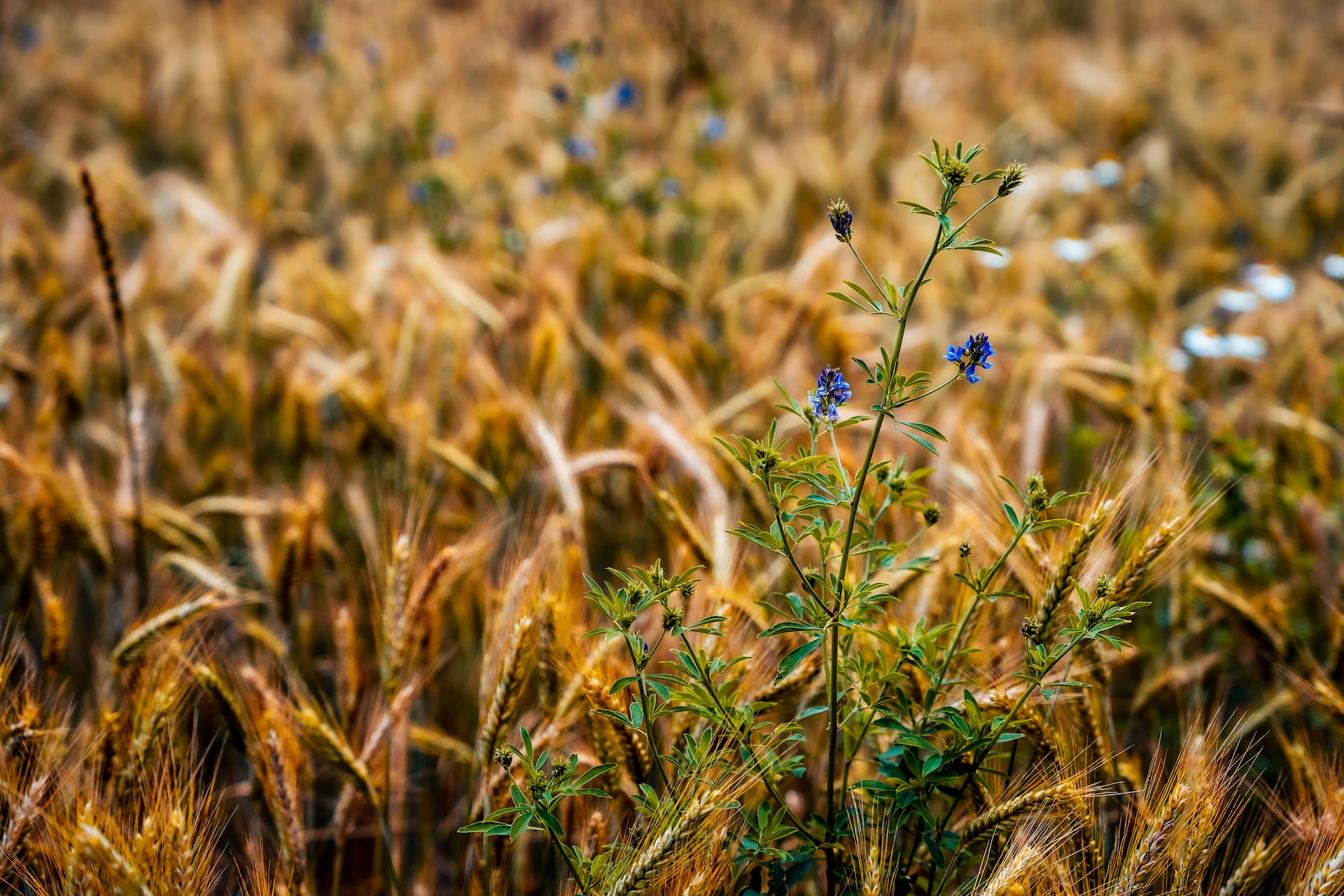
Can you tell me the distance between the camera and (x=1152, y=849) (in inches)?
37.0

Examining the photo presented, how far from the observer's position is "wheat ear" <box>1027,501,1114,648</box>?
0.99 meters

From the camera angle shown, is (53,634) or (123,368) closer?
(53,634)

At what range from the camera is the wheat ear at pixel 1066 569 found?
0.99 meters

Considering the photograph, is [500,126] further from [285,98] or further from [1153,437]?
[1153,437]

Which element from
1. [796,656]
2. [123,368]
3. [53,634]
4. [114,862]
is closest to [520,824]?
[796,656]

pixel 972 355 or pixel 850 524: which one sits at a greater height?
pixel 972 355

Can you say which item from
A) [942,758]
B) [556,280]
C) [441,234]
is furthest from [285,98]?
[942,758]

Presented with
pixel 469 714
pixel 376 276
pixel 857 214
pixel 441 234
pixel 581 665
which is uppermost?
pixel 857 214

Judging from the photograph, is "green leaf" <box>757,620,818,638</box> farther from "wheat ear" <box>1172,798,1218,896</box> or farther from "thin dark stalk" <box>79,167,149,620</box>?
"thin dark stalk" <box>79,167,149,620</box>

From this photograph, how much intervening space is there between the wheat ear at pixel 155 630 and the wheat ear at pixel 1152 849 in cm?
131

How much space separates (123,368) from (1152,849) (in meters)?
1.90

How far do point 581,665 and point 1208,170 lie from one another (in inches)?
180

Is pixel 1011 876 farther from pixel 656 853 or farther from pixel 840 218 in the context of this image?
pixel 840 218

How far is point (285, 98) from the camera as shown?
17.1ft
